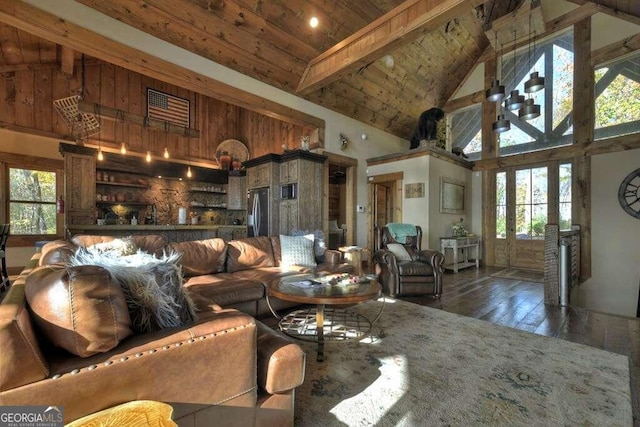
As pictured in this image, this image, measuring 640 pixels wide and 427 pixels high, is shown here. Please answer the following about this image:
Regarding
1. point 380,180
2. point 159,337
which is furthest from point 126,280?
point 380,180

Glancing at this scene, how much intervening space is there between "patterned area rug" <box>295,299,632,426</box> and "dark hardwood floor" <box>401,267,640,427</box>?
20 centimetres

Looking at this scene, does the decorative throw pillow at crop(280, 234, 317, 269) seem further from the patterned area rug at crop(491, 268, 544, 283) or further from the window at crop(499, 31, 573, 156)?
the window at crop(499, 31, 573, 156)

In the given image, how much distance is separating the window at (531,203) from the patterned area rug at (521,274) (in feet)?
2.67

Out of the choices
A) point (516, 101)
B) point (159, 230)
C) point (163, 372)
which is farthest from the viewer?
point (159, 230)

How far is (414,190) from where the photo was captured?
228 inches

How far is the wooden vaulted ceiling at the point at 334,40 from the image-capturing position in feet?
11.7

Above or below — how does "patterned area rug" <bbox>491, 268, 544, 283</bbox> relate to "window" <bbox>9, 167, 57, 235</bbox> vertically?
below

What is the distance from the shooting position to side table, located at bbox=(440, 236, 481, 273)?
5.62 metres

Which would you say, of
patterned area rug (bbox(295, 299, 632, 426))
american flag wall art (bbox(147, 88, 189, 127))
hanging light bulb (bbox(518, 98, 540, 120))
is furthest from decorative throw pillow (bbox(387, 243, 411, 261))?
american flag wall art (bbox(147, 88, 189, 127))

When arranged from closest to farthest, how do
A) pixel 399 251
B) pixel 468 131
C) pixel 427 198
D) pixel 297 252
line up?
pixel 297 252, pixel 399 251, pixel 427 198, pixel 468 131

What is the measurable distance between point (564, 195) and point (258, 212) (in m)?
6.37

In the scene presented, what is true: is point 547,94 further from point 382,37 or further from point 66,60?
point 66,60

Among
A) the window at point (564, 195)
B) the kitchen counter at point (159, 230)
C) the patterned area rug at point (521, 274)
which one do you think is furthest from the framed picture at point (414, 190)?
the kitchen counter at point (159, 230)

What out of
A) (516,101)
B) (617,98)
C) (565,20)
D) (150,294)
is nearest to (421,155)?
(516,101)
